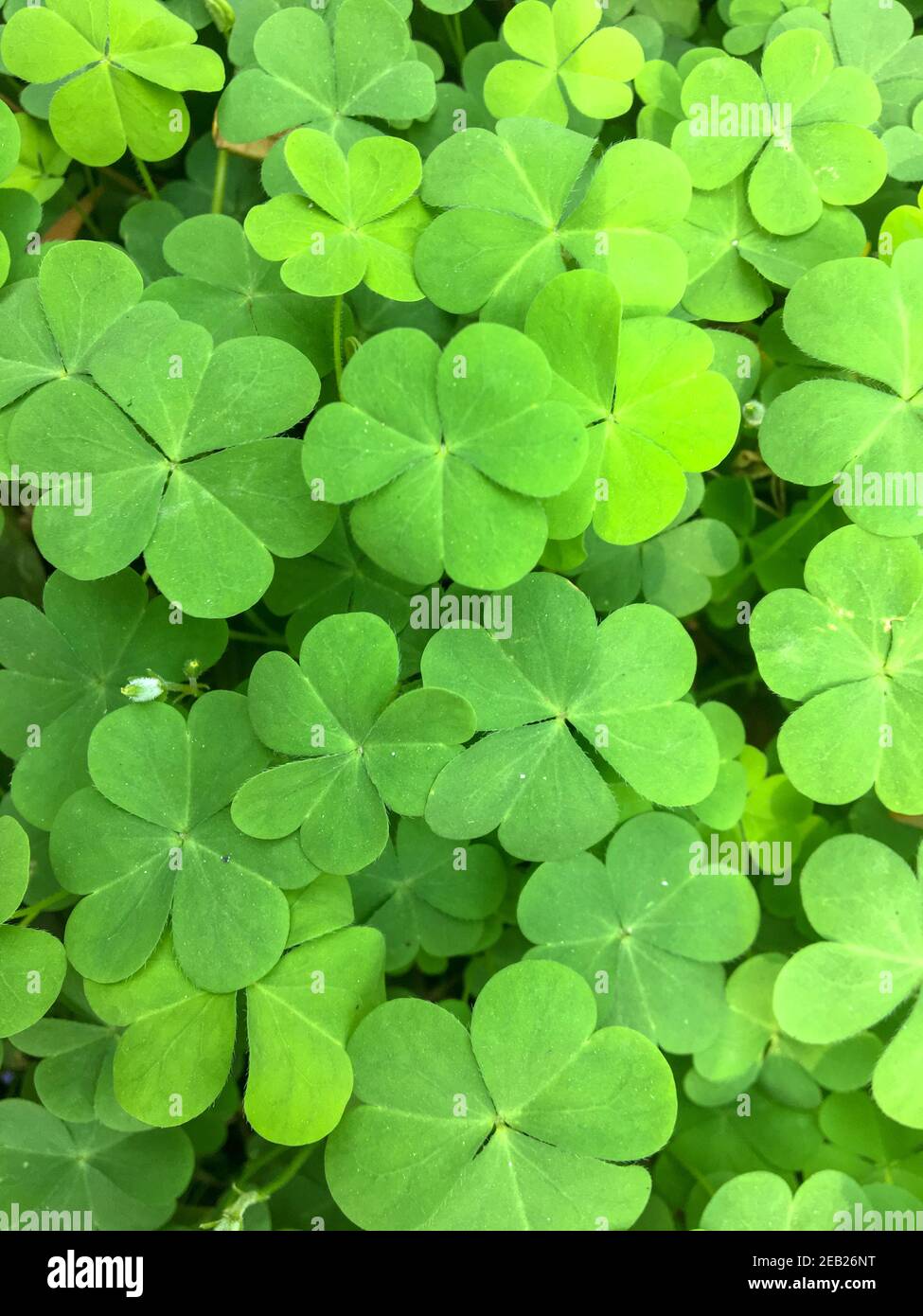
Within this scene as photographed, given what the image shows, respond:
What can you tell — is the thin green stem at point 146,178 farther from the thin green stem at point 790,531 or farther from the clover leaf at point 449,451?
the thin green stem at point 790,531

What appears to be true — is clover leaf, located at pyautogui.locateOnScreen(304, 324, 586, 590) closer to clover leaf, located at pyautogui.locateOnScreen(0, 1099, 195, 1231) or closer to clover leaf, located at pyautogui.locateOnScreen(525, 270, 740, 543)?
clover leaf, located at pyautogui.locateOnScreen(525, 270, 740, 543)

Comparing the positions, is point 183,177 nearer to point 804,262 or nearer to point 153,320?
point 153,320

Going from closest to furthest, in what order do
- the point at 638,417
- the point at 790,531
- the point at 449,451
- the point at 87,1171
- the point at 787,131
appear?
the point at 449,451, the point at 638,417, the point at 87,1171, the point at 787,131, the point at 790,531

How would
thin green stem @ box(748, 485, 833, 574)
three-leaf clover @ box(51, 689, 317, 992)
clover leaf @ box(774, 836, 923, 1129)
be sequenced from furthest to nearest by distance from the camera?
thin green stem @ box(748, 485, 833, 574)
clover leaf @ box(774, 836, 923, 1129)
three-leaf clover @ box(51, 689, 317, 992)

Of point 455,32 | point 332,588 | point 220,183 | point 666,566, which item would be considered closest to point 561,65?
point 455,32

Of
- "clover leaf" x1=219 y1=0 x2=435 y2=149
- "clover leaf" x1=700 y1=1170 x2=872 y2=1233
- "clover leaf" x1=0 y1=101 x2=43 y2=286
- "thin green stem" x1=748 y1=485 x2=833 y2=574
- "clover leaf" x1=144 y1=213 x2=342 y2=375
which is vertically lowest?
"clover leaf" x1=700 y1=1170 x2=872 y2=1233

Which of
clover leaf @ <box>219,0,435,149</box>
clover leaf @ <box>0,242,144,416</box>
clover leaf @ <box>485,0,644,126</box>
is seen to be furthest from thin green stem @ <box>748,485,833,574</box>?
clover leaf @ <box>0,242,144,416</box>

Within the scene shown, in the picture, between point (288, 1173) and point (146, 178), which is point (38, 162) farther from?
point (288, 1173)
